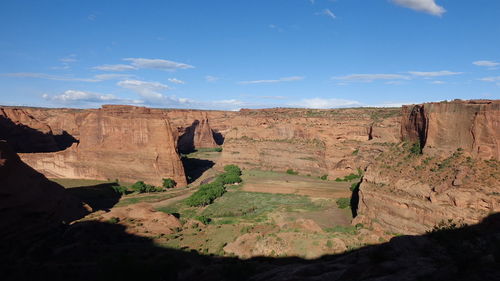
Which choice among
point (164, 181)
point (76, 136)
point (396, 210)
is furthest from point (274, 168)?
point (76, 136)

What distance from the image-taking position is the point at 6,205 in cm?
2258

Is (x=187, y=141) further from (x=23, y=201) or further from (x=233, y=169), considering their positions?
(x=23, y=201)

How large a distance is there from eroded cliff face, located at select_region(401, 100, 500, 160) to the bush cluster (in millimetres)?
25801

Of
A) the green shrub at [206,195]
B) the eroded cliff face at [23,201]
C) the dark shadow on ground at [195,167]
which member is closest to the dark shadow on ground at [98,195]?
the eroded cliff face at [23,201]

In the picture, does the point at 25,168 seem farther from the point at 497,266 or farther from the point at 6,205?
the point at 497,266

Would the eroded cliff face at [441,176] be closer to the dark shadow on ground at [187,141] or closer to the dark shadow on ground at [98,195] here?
Result: the dark shadow on ground at [98,195]

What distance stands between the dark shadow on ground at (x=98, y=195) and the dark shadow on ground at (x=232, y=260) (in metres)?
12.0

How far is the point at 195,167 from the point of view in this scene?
64438mm

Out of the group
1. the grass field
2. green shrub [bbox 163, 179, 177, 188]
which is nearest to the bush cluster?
the grass field

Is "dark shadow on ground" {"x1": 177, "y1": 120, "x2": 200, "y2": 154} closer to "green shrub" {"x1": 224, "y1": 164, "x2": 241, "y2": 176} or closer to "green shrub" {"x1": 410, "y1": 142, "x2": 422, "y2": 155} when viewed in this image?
"green shrub" {"x1": 224, "y1": 164, "x2": 241, "y2": 176}

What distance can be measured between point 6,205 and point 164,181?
2466 centimetres

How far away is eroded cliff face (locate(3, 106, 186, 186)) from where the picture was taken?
4734 cm

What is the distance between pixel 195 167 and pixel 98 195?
24.9 m

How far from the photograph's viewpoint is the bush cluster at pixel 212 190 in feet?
127
